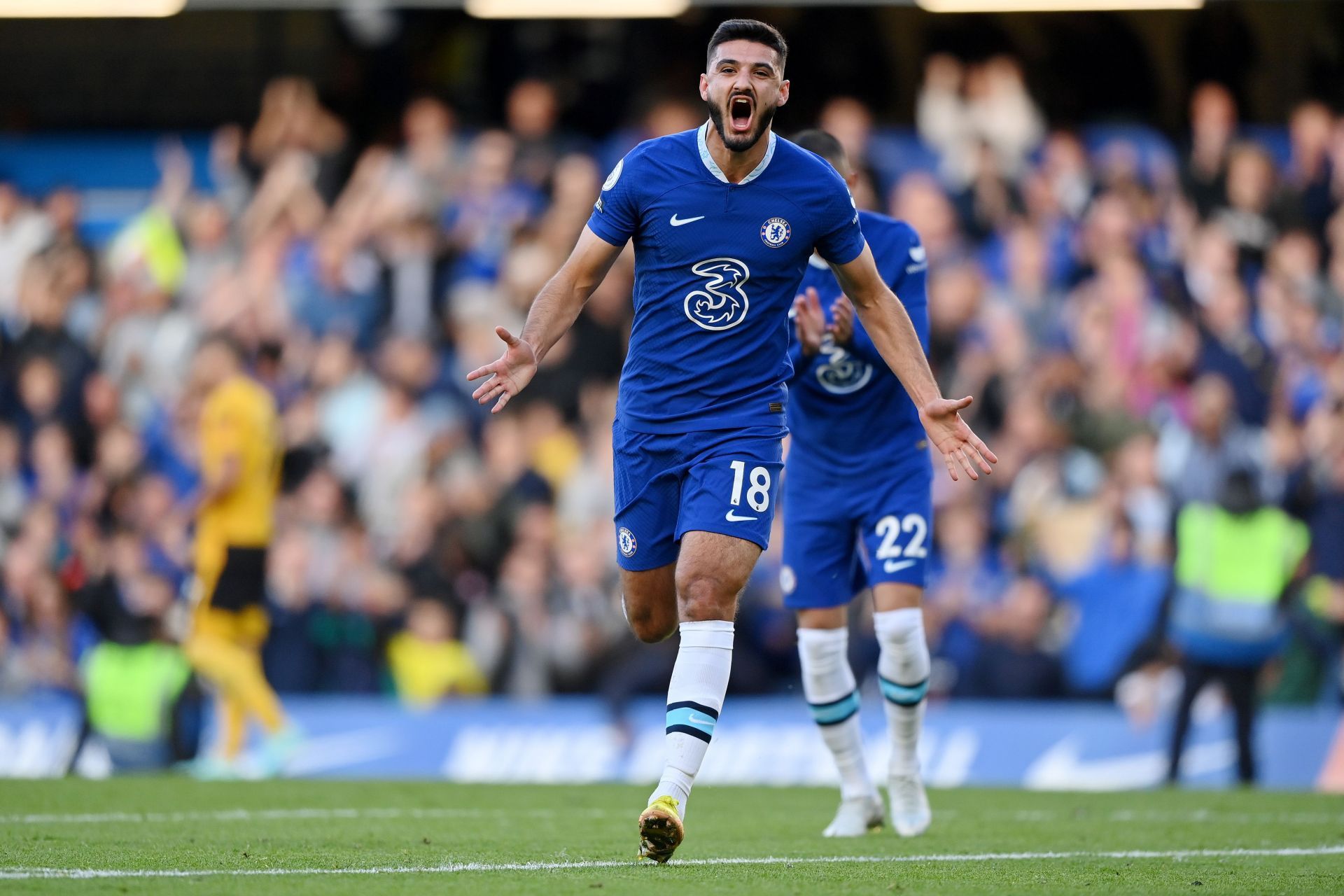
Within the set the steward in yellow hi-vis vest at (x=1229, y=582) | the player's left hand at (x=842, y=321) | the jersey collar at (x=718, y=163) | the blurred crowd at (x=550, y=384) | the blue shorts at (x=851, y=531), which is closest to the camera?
the jersey collar at (x=718, y=163)

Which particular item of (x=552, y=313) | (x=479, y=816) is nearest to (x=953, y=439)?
(x=552, y=313)

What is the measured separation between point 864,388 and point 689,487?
209 cm

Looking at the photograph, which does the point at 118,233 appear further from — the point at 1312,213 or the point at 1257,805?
the point at 1257,805

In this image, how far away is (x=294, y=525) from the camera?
604 inches

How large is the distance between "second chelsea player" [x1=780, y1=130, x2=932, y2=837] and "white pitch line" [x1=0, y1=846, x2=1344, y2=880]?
1.08m

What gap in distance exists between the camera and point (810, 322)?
760cm

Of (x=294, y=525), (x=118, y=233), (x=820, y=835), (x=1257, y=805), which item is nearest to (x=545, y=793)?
(x=820, y=835)

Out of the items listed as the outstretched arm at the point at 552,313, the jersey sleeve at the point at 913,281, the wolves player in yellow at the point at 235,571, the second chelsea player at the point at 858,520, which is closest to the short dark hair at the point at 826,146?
the second chelsea player at the point at 858,520

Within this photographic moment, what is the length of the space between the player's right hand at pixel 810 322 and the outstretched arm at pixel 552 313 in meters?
1.43

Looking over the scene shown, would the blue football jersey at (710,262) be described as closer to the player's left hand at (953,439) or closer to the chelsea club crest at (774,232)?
the chelsea club crest at (774,232)

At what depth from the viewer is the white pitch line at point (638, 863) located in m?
5.51

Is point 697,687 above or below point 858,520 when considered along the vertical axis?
below

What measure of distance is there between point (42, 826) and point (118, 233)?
12.0m

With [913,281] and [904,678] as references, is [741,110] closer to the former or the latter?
[913,281]
